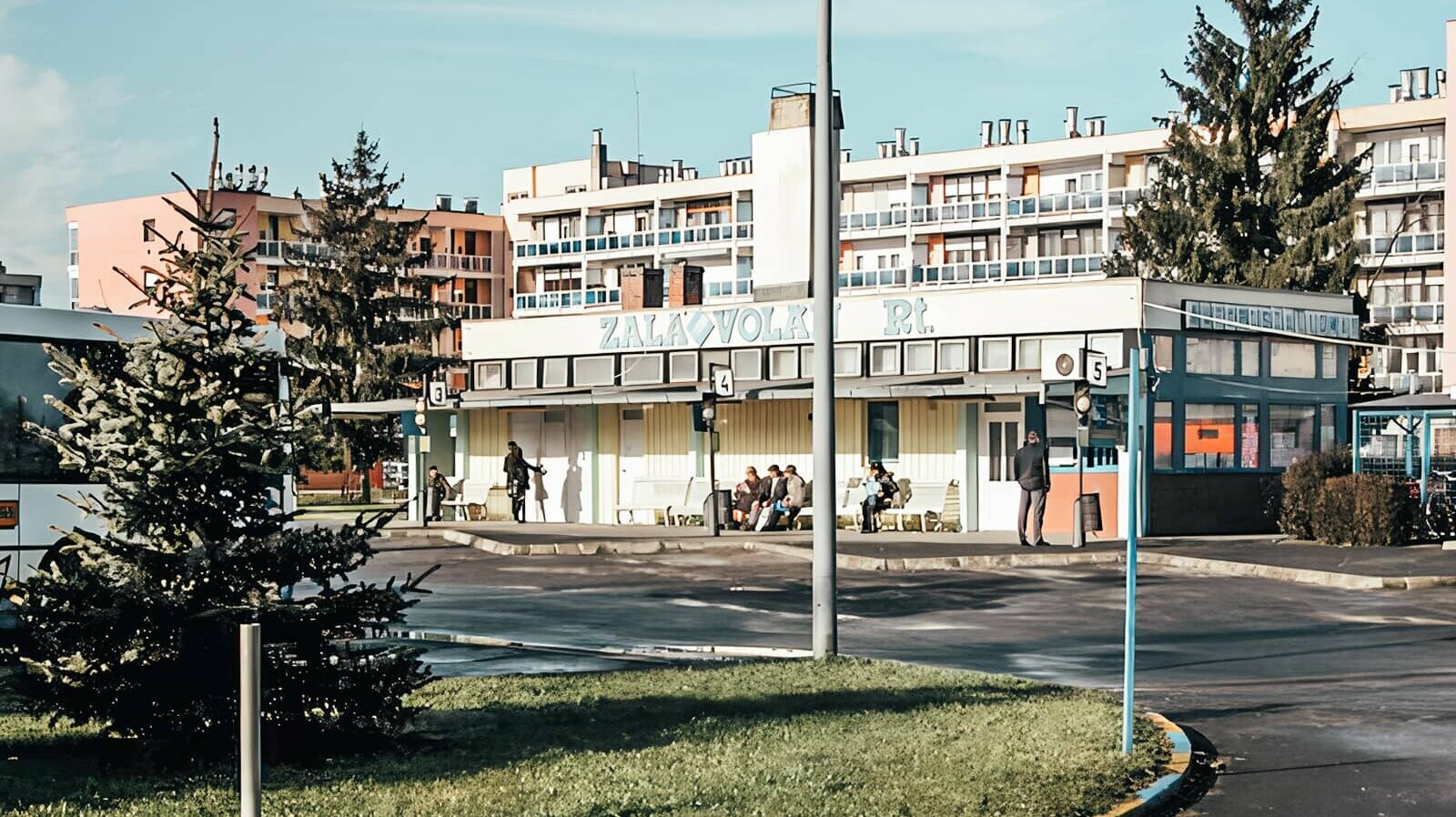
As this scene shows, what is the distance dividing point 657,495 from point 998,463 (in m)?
7.84

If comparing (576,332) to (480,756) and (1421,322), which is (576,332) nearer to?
(480,756)

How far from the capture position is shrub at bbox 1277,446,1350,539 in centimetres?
3231

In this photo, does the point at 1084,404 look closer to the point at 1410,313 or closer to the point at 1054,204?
the point at 1410,313

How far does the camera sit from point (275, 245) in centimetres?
10006

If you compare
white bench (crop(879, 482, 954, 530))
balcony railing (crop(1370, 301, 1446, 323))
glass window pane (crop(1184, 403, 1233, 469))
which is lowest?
white bench (crop(879, 482, 954, 530))

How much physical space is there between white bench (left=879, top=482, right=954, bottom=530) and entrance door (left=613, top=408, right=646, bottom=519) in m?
7.15

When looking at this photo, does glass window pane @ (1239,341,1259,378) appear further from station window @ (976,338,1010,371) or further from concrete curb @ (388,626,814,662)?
concrete curb @ (388,626,814,662)

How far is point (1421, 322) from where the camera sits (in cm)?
7638

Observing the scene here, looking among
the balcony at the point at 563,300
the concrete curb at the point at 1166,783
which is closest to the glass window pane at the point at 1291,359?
the concrete curb at the point at 1166,783

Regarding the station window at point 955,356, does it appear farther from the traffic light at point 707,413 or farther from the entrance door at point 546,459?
the entrance door at point 546,459

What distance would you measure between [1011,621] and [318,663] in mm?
11541

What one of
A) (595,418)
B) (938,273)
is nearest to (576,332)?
(595,418)

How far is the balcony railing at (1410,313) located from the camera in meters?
75.9

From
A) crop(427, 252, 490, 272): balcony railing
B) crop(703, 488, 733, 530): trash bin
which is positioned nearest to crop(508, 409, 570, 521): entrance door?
crop(703, 488, 733, 530): trash bin
